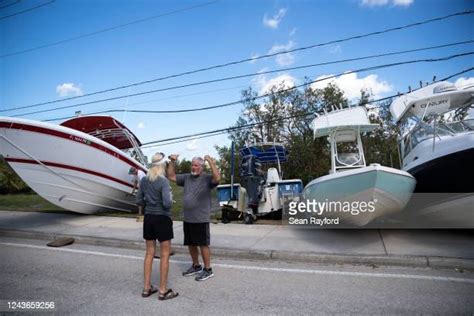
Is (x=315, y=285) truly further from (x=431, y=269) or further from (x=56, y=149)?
(x=56, y=149)

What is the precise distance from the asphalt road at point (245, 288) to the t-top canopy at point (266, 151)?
5.26 meters

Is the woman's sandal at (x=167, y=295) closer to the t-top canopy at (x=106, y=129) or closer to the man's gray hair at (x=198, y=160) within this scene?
the man's gray hair at (x=198, y=160)

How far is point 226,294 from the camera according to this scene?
4461 millimetres

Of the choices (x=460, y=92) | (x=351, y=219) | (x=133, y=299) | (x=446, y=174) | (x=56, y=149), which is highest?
(x=460, y=92)

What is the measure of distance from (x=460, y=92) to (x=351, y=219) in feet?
12.3

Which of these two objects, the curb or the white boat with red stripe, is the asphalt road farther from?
the white boat with red stripe

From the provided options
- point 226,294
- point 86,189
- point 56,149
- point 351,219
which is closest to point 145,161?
point 86,189

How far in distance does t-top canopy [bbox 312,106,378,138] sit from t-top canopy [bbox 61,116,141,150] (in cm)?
674

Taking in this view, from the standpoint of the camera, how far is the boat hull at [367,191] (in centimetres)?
616

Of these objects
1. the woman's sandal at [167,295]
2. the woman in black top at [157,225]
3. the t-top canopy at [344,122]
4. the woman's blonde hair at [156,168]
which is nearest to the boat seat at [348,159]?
the t-top canopy at [344,122]

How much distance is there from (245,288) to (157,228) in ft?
4.60

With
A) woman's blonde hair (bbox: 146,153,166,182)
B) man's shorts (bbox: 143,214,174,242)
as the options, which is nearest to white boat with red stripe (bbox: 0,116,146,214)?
woman's blonde hair (bbox: 146,153,166,182)

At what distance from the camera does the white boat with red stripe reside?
30.3ft

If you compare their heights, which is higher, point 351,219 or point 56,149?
point 56,149
